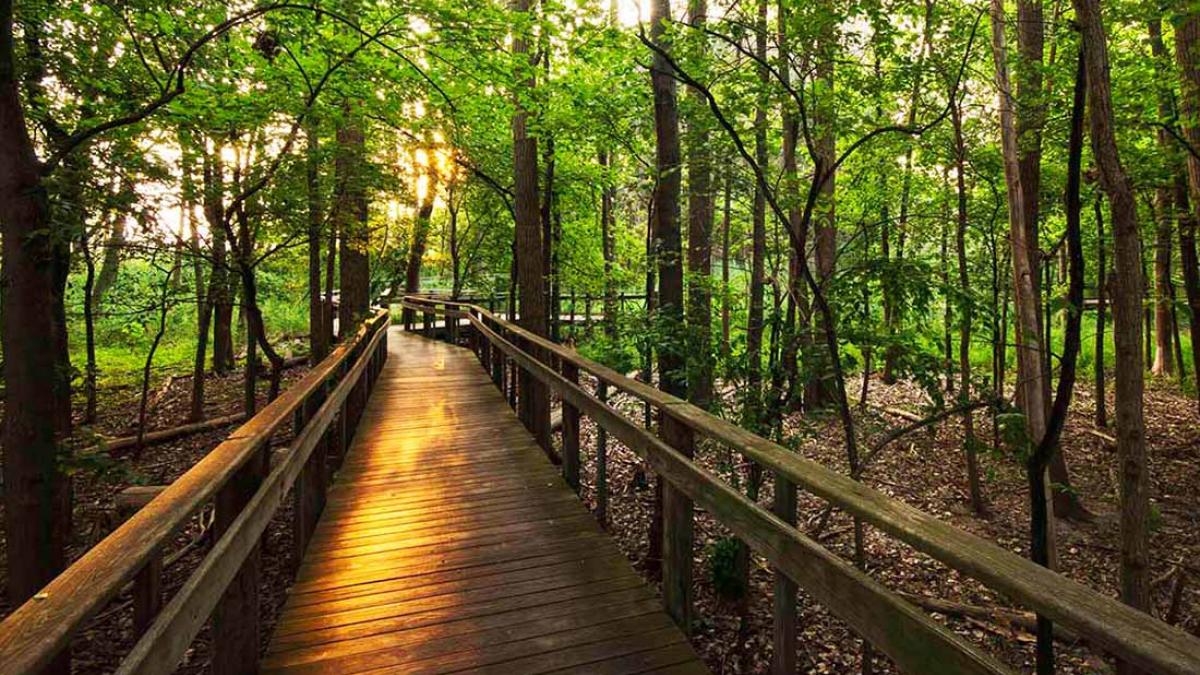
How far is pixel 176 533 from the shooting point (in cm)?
175

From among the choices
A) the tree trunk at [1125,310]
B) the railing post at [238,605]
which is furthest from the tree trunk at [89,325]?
the tree trunk at [1125,310]

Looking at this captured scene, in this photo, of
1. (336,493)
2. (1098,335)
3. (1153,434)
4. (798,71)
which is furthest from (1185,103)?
(336,493)

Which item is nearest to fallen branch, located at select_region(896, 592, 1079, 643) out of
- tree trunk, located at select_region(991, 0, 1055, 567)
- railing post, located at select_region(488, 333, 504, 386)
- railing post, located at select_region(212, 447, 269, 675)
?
tree trunk, located at select_region(991, 0, 1055, 567)

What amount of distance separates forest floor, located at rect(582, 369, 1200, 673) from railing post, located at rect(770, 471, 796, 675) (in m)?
2.33

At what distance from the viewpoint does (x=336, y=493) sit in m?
4.60

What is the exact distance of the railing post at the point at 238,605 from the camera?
7.25 feet

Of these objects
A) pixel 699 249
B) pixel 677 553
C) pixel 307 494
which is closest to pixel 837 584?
pixel 677 553

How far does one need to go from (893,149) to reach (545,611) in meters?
7.94

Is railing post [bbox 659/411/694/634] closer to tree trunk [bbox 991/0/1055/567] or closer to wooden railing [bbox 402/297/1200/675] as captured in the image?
wooden railing [bbox 402/297/1200/675]

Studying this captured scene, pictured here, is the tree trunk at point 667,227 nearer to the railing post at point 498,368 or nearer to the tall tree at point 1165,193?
the railing post at point 498,368

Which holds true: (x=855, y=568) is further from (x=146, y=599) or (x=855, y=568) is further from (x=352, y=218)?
(x=352, y=218)

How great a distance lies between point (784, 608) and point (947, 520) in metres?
6.82

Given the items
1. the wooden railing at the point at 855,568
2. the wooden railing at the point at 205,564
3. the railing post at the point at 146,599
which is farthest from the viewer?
the railing post at the point at 146,599

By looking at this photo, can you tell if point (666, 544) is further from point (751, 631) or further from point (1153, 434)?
point (1153, 434)
